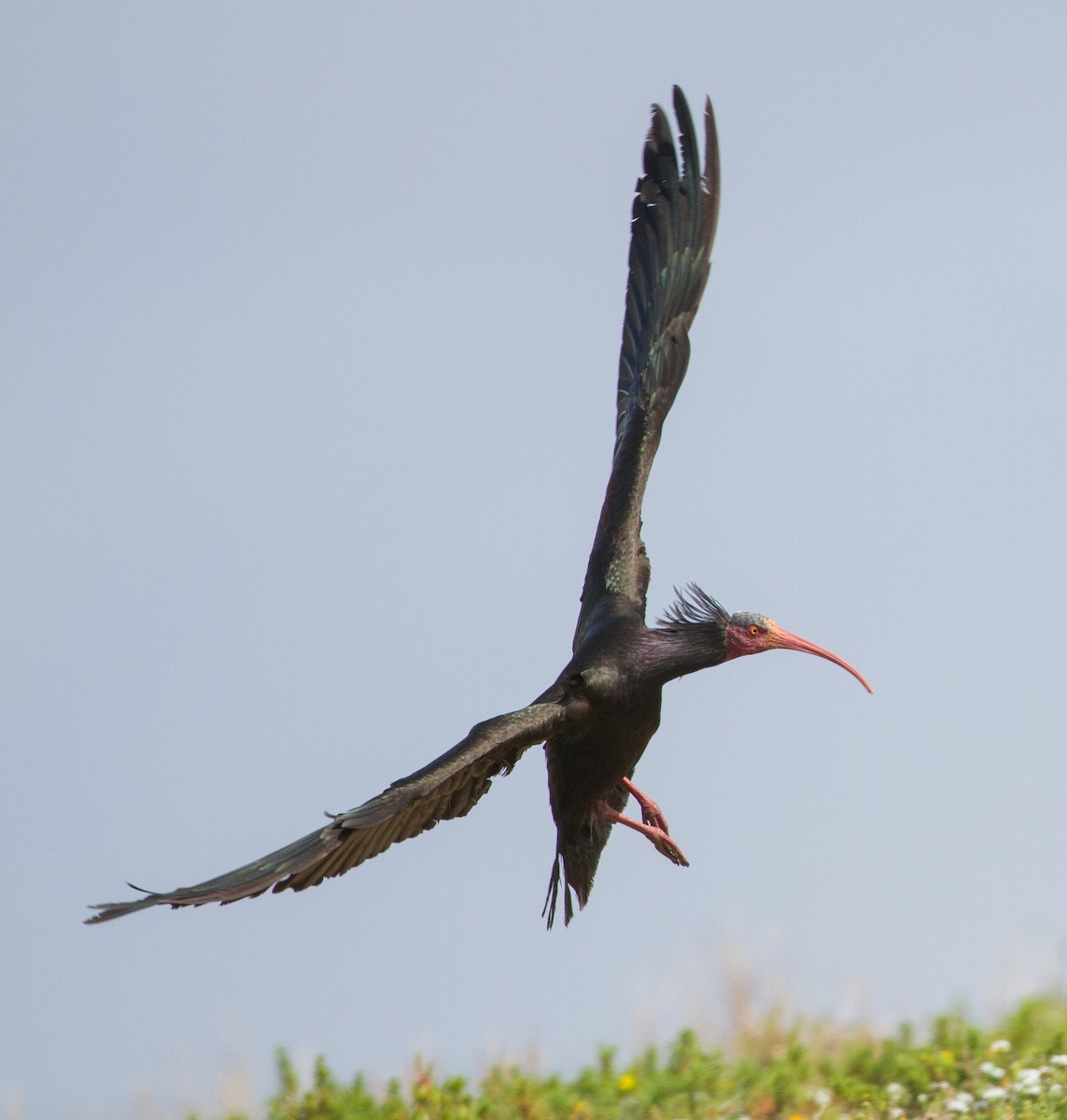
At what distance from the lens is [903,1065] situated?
25.2ft

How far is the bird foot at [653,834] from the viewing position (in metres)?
6.73

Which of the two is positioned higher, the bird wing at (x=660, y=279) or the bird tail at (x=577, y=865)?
the bird wing at (x=660, y=279)

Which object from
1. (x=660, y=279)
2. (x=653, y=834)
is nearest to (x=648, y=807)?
(x=653, y=834)

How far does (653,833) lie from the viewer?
6.73m

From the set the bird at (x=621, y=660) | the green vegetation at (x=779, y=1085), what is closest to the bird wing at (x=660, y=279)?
the bird at (x=621, y=660)

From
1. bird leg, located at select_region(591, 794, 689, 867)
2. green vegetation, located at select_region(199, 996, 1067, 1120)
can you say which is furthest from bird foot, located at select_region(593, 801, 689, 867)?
green vegetation, located at select_region(199, 996, 1067, 1120)

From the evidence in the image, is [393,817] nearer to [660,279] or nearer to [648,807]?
[648,807]

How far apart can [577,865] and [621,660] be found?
0.90m

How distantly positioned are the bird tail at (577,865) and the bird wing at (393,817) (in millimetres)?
715

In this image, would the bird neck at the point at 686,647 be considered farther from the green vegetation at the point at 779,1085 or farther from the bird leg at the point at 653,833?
the green vegetation at the point at 779,1085

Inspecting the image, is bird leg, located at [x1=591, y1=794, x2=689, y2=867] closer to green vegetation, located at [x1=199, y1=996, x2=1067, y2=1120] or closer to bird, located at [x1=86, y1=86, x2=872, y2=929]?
bird, located at [x1=86, y1=86, x2=872, y2=929]

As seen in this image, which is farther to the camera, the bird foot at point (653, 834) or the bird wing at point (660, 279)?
the bird wing at point (660, 279)

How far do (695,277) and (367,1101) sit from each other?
391 cm

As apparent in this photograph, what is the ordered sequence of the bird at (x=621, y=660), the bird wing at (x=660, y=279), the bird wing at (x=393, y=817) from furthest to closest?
the bird wing at (x=660, y=279), the bird at (x=621, y=660), the bird wing at (x=393, y=817)
